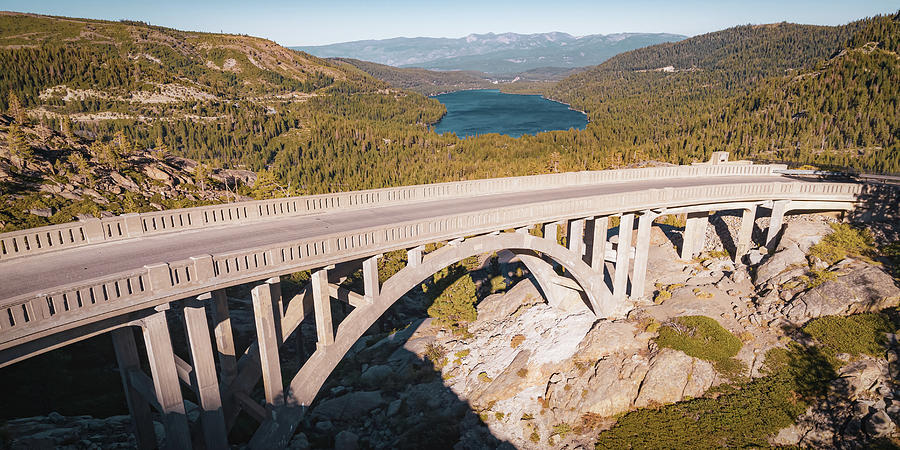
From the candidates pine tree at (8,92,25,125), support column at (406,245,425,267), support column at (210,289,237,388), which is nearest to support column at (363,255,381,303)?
support column at (406,245,425,267)

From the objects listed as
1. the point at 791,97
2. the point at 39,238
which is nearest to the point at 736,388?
the point at 39,238

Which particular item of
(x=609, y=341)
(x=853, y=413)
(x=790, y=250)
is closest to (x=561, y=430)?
(x=609, y=341)

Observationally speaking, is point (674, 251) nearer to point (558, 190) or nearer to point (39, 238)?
point (558, 190)

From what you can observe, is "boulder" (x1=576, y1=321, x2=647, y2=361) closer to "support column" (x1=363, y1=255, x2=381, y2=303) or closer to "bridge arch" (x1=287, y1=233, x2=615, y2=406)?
"bridge arch" (x1=287, y1=233, x2=615, y2=406)

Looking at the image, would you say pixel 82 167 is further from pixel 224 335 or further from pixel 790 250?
pixel 790 250

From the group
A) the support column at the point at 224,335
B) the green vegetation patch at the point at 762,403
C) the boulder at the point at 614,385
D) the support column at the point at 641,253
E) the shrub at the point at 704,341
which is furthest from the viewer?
the support column at the point at 641,253

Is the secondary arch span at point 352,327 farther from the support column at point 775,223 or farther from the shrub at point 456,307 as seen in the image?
the support column at point 775,223

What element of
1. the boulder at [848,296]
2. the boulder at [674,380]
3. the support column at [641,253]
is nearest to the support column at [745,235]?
the boulder at [848,296]
